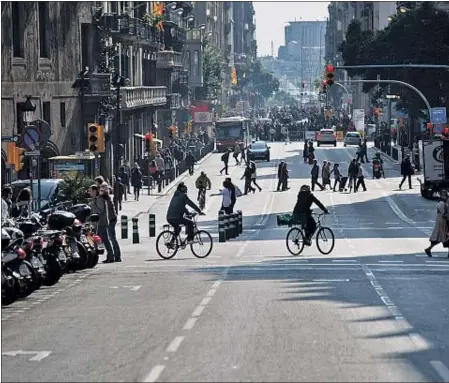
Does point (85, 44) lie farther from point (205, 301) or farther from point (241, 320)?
point (241, 320)

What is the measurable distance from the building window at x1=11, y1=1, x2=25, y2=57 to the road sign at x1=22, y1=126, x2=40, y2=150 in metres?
20.9

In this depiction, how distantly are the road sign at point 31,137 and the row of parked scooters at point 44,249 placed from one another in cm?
186

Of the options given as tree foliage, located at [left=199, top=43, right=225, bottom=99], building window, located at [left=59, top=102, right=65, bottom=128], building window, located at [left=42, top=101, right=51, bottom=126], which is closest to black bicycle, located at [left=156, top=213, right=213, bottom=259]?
building window, located at [left=42, top=101, right=51, bottom=126]

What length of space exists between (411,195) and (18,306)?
1752 inches

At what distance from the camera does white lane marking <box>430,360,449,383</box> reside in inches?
544

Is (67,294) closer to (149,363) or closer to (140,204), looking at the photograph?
(149,363)

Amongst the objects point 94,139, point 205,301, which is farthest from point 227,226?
point 205,301

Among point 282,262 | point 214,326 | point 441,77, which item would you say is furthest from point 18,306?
point 441,77

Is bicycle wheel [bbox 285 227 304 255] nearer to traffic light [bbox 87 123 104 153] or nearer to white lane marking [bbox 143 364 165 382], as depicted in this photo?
traffic light [bbox 87 123 104 153]

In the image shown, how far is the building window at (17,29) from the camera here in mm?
50969

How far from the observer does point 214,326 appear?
58.4ft

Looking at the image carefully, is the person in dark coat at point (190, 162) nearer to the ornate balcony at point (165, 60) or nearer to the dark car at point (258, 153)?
the dark car at point (258, 153)

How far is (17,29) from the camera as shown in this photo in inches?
2020

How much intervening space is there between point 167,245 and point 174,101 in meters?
74.5
